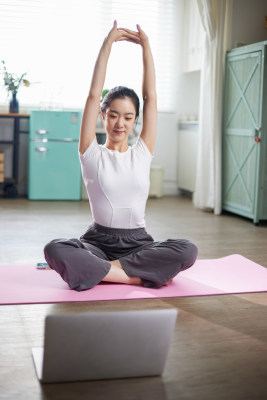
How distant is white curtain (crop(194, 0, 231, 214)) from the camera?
5.61 metres

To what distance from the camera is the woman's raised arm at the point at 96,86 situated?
2711mm

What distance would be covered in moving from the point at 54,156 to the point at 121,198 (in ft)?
11.4

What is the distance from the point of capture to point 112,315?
1702 mm

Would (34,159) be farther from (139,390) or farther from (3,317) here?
(139,390)

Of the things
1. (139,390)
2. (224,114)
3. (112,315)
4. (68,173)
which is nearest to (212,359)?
(139,390)

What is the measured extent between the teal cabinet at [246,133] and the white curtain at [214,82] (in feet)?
0.25

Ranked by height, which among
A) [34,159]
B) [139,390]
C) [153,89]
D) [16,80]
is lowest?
[139,390]

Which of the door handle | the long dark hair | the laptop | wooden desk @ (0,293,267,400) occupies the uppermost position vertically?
the long dark hair

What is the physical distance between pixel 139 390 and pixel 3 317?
0.86 metres

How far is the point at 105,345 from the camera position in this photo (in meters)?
1.72

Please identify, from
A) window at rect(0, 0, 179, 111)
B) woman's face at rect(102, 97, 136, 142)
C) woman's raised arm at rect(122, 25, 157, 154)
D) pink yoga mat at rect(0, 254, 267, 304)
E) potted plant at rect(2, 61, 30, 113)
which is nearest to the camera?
pink yoga mat at rect(0, 254, 267, 304)

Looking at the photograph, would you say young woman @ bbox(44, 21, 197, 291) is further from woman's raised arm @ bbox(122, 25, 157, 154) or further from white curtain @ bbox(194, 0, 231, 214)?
white curtain @ bbox(194, 0, 231, 214)

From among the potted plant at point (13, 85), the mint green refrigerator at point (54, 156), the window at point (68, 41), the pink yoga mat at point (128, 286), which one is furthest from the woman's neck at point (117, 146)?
the window at point (68, 41)

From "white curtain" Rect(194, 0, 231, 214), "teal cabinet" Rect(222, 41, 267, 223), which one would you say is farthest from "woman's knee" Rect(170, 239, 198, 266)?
"white curtain" Rect(194, 0, 231, 214)
